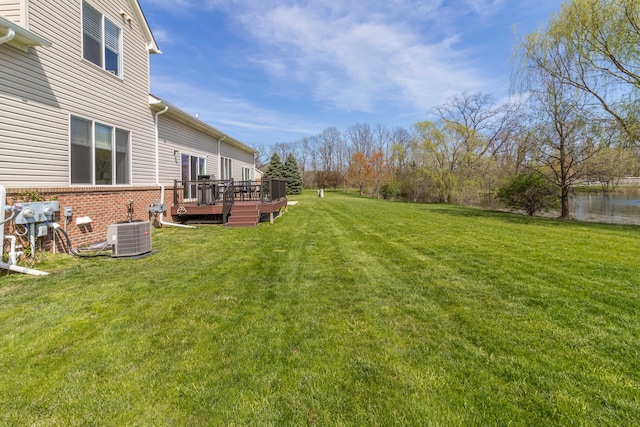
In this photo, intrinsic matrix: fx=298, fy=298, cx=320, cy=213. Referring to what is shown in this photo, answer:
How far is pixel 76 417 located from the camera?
1832mm

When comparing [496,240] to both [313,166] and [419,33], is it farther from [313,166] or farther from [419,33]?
[313,166]

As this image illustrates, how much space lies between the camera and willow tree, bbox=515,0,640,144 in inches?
372

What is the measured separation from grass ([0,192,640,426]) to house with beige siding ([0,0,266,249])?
1.76 meters

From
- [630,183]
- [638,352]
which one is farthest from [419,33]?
[638,352]

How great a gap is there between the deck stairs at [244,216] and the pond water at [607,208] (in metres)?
14.3

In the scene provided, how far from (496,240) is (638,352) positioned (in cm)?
537

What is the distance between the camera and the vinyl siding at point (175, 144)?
31.1 feet

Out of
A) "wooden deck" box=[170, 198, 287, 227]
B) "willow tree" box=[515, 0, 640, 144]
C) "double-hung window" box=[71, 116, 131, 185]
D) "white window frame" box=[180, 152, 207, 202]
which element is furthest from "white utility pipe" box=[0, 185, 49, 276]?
"willow tree" box=[515, 0, 640, 144]

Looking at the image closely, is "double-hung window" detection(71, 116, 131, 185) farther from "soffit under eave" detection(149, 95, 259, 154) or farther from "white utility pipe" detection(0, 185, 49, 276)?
"white utility pipe" detection(0, 185, 49, 276)

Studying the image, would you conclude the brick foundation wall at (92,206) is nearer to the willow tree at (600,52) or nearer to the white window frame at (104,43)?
the white window frame at (104,43)

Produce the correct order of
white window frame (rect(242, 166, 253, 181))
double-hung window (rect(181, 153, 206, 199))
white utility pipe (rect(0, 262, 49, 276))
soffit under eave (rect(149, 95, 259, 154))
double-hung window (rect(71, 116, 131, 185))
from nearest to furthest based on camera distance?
white utility pipe (rect(0, 262, 49, 276)) < double-hung window (rect(71, 116, 131, 185)) < soffit under eave (rect(149, 95, 259, 154)) < double-hung window (rect(181, 153, 206, 199)) < white window frame (rect(242, 166, 253, 181))

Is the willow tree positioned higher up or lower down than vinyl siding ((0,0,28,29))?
higher up

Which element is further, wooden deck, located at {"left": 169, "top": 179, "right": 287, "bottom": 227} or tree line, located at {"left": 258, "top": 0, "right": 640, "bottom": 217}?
tree line, located at {"left": 258, "top": 0, "right": 640, "bottom": 217}

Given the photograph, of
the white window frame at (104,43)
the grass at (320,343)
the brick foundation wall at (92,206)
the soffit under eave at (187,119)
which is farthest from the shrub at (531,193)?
the white window frame at (104,43)
